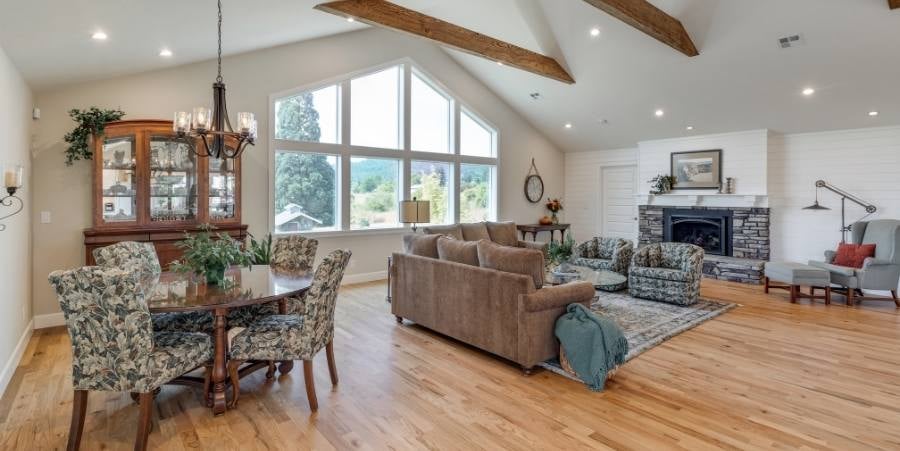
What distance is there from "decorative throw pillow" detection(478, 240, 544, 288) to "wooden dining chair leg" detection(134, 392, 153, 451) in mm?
2512

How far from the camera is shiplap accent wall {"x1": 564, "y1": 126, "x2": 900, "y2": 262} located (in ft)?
21.9

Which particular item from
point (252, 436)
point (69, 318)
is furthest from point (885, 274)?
point (69, 318)

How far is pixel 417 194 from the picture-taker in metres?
8.23

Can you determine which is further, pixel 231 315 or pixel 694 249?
pixel 694 249

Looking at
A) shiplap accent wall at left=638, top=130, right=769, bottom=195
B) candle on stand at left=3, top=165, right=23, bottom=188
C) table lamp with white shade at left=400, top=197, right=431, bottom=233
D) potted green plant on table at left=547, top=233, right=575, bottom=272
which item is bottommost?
potted green plant on table at left=547, top=233, right=575, bottom=272

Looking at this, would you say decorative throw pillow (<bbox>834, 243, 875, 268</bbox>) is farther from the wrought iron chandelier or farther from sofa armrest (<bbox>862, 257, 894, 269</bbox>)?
the wrought iron chandelier

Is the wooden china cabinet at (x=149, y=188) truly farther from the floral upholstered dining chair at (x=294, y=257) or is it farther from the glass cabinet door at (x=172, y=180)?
the floral upholstered dining chair at (x=294, y=257)

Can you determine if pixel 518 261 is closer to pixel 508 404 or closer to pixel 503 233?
pixel 508 404

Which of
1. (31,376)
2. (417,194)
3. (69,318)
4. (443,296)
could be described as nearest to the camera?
(69,318)

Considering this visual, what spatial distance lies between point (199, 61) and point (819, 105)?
8.24 metres

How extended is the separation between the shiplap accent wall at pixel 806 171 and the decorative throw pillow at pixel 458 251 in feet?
19.4

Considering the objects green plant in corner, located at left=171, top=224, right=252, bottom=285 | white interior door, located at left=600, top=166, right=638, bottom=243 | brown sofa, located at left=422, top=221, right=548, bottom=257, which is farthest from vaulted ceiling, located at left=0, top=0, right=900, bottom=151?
brown sofa, located at left=422, top=221, right=548, bottom=257

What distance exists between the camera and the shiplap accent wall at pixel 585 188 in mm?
9953

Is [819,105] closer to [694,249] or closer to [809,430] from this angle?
[694,249]
